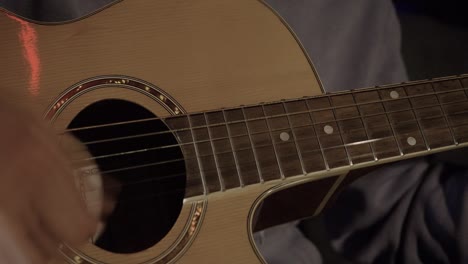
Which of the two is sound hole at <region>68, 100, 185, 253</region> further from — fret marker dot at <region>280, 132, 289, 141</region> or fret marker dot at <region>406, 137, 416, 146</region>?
fret marker dot at <region>406, 137, 416, 146</region>

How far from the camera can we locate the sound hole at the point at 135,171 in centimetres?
60

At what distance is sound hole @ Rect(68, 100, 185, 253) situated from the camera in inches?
23.5

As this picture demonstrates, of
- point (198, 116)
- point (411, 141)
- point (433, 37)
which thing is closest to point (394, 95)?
point (411, 141)

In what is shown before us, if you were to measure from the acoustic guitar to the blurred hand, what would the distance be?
0.29 feet

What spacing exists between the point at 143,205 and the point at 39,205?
0.69 feet

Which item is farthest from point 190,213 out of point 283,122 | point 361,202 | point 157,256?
point 361,202

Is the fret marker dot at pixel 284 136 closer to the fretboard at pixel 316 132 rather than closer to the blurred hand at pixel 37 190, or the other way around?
the fretboard at pixel 316 132

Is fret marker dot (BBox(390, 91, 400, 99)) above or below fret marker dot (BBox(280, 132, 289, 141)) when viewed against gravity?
above

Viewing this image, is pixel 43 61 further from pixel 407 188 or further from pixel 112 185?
pixel 407 188

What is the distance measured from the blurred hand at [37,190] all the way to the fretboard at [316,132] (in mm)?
146

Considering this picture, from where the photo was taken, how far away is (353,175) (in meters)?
0.66

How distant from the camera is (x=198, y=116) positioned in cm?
59

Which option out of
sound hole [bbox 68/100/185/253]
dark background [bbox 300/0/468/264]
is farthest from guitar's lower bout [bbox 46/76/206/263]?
dark background [bbox 300/0/468/264]

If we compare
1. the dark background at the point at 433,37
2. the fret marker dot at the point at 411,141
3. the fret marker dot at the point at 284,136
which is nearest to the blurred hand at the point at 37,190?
the fret marker dot at the point at 284,136
